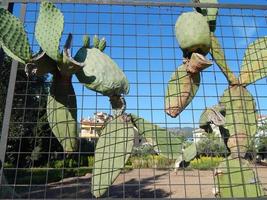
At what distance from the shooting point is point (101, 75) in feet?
2.90

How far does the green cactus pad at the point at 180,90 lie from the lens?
948 millimetres

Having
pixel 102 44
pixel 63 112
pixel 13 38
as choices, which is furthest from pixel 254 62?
pixel 13 38

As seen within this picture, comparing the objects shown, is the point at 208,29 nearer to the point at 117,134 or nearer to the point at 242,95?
the point at 242,95

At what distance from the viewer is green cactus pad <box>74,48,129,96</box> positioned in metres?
0.88

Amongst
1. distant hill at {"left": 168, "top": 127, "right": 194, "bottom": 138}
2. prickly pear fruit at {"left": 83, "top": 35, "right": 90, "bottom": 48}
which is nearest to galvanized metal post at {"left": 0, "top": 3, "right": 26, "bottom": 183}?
prickly pear fruit at {"left": 83, "top": 35, "right": 90, "bottom": 48}

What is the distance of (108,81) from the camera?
0.89 metres

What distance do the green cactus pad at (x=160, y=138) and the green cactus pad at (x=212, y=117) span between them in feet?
0.32

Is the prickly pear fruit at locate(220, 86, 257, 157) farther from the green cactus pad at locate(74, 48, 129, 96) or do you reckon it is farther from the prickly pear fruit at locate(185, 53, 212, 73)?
the green cactus pad at locate(74, 48, 129, 96)

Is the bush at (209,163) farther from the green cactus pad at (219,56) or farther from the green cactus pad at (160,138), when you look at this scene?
the green cactus pad at (219,56)

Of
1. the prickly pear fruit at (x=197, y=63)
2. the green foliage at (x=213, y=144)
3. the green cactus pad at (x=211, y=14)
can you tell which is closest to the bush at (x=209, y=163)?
the green foliage at (x=213, y=144)

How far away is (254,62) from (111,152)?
0.59 m

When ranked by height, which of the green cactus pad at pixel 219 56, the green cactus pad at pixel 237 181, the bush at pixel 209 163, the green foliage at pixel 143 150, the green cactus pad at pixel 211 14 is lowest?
the green cactus pad at pixel 237 181

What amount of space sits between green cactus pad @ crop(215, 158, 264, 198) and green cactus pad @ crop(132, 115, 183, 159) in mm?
155

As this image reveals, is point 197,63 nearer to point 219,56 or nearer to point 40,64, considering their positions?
point 219,56
